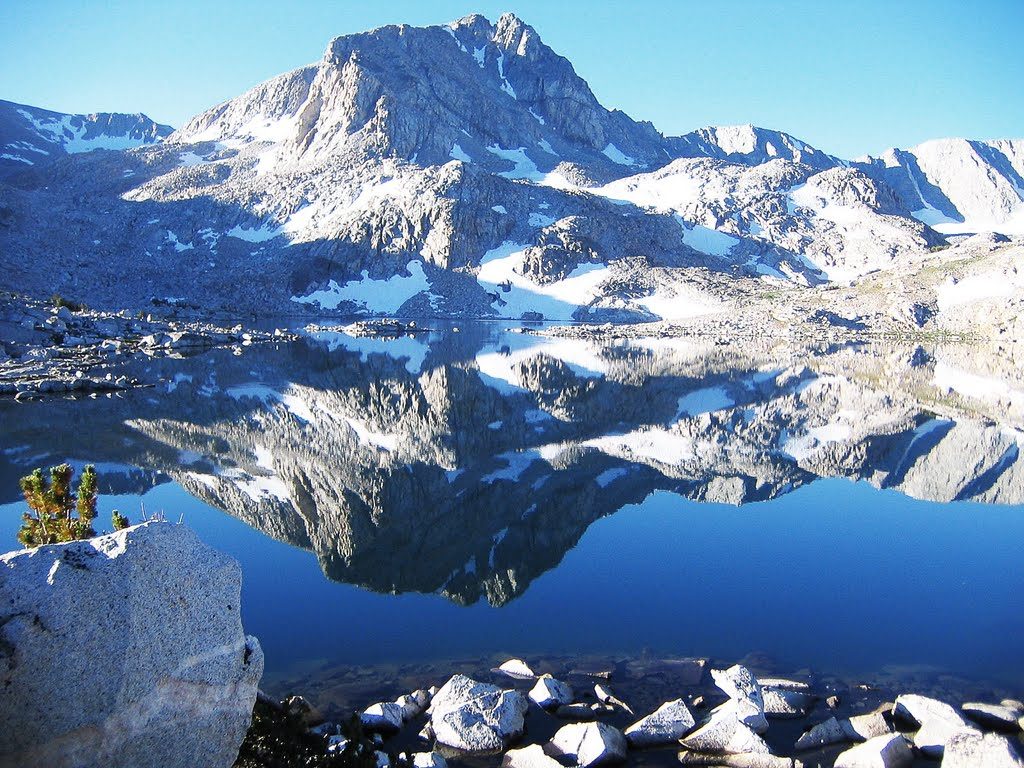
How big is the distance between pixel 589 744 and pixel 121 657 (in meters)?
5.90

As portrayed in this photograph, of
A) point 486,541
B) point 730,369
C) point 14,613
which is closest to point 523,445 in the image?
point 486,541

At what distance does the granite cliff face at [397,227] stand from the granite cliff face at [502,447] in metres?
69.2

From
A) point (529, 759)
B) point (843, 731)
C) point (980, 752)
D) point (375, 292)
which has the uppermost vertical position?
point (375, 292)

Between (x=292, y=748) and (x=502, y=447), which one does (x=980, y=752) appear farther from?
(x=502, y=447)

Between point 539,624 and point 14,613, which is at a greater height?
point 14,613

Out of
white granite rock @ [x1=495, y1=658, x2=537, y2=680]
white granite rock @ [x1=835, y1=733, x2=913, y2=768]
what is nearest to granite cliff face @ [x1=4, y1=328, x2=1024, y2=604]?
white granite rock @ [x1=495, y1=658, x2=537, y2=680]

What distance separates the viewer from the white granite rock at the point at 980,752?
7500 mm

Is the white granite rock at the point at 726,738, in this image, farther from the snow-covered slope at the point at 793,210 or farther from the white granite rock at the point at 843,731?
the snow-covered slope at the point at 793,210

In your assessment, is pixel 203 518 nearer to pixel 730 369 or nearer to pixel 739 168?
pixel 730 369

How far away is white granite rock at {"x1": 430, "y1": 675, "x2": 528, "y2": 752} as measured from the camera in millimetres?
8734

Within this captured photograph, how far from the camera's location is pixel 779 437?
98.4 feet

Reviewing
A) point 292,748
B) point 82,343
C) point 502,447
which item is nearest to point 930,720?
point 292,748

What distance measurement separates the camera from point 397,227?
13512 cm

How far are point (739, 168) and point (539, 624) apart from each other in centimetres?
20940
